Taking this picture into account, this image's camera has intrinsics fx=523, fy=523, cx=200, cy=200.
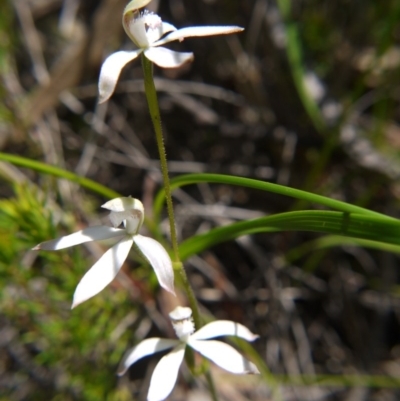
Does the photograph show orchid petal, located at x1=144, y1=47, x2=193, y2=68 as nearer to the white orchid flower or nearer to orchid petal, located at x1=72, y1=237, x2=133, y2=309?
orchid petal, located at x1=72, y1=237, x2=133, y2=309

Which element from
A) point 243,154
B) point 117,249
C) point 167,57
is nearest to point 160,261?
point 117,249

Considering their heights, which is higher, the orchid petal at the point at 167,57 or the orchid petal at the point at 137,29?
the orchid petal at the point at 137,29

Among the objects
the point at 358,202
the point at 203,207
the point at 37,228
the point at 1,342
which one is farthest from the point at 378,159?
the point at 1,342

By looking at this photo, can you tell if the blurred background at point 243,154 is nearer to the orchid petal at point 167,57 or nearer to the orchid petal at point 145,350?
the orchid petal at point 145,350

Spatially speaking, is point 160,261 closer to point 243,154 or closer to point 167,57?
point 167,57

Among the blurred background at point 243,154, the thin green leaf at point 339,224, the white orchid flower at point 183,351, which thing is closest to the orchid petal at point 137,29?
the thin green leaf at point 339,224

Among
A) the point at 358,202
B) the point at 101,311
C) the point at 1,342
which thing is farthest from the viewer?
the point at 358,202

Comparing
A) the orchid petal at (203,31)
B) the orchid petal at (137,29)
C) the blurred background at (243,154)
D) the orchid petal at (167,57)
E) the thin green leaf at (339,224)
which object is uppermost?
the orchid petal at (137,29)

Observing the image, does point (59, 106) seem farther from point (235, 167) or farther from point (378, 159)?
point (378, 159)
